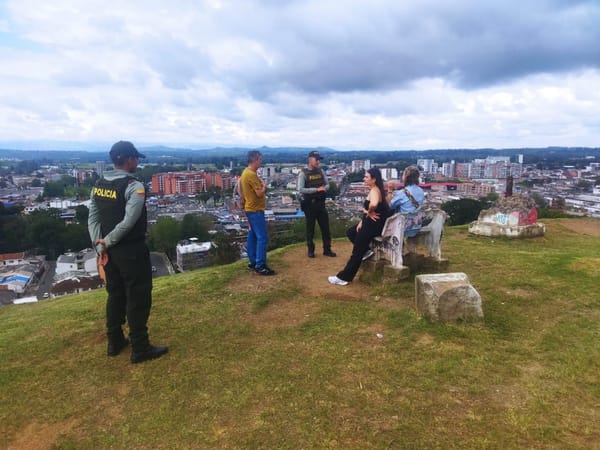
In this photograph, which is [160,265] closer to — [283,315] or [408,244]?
[408,244]

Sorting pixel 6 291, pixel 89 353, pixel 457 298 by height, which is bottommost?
pixel 6 291

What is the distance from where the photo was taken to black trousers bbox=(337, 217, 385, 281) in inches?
215

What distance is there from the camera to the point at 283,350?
12.4 ft

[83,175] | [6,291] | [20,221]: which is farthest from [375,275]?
[83,175]

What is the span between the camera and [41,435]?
9.10 ft

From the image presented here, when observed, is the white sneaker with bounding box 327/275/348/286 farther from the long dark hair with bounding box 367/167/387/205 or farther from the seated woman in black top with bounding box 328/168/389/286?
the long dark hair with bounding box 367/167/387/205

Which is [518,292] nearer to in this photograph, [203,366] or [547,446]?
[547,446]

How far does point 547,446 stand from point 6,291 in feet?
107

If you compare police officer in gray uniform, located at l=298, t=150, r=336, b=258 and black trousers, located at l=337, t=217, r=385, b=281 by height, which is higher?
police officer in gray uniform, located at l=298, t=150, r=336, b=258

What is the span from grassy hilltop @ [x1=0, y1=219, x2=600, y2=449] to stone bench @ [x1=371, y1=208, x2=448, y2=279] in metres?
0.41

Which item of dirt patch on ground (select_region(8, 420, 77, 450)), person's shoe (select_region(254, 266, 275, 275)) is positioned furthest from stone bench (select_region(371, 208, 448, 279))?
dirt patch on ground (select_region(8, 420, 77, 450))

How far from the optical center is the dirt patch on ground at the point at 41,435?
8.79ft

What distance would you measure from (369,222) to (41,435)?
13.2 ft

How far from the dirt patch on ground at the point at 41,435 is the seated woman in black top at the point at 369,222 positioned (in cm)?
352
